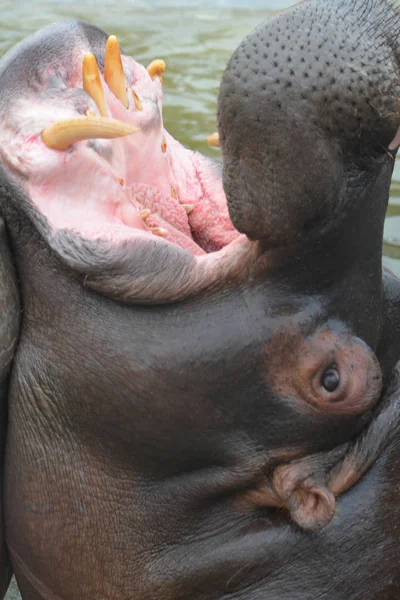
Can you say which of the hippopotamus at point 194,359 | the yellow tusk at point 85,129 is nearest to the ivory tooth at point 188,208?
the hippopotamus at point 194,359

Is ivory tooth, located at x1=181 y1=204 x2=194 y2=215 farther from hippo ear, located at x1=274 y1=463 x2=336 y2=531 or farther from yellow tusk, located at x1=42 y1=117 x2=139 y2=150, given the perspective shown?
hippo ear, located at x1=274 y1=463 x2=336 y2=531

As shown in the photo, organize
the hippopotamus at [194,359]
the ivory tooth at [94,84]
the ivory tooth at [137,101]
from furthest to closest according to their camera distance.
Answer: the ivory tooth at [137,101]
the ivory tooth at [94,84]
the hippopotamus at [194,359]

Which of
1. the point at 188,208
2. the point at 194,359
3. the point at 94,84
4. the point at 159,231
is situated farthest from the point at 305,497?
the point at 94,84

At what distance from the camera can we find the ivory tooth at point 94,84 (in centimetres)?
255

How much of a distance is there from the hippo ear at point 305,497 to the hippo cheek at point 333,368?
0.18m

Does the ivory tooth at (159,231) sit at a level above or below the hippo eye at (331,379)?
above

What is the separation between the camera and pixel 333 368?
7.69 feet

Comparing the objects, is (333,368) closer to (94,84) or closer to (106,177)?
(106,177)

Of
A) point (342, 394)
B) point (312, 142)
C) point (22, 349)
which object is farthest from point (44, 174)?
point (342, 394)

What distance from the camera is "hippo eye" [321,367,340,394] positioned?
234 cm

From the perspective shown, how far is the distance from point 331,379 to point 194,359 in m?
0.29

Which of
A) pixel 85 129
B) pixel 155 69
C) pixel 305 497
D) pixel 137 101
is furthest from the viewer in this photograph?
pixel 155 69

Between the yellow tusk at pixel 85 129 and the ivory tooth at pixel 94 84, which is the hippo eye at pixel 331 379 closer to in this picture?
the yellow tusk at pixel 85 129

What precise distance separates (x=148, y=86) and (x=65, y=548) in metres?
1.17
